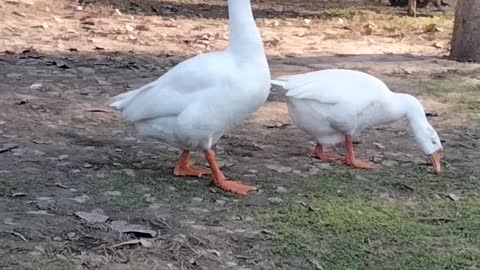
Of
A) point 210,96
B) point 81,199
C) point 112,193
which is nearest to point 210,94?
point 210,96

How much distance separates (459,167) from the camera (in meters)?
5.45

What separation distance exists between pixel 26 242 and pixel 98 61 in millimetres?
4687

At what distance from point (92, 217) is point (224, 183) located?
0.87m

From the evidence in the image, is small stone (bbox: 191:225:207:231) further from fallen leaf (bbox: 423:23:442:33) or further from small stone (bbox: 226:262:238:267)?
fallen leaf (bbox: 423:23:442:33)

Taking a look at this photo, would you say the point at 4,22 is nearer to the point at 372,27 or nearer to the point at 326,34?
the point at 326,34

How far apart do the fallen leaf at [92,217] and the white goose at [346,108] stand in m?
1.53

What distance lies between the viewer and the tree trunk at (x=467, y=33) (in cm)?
933

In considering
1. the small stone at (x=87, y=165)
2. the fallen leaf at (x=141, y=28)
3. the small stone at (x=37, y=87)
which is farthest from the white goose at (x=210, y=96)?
the fallen leaf at (x=141, y=28)

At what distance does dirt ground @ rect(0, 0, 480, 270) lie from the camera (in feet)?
13.0

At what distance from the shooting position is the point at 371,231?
13.9 ft

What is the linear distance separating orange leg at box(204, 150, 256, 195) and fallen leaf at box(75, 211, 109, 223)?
79 cm

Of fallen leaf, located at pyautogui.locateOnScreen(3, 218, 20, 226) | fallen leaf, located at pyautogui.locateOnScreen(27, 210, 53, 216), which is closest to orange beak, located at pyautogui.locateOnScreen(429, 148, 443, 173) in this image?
fallen leaf, located at pyautogui.locateOnScreen(27, 210, 53, 216)

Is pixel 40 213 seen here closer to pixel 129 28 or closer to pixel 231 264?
pixel 231 264

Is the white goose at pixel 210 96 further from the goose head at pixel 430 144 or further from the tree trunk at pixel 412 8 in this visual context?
the tree trunk at pixel 412 8
